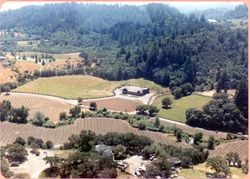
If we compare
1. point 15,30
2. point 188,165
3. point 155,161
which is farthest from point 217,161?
point 15,30

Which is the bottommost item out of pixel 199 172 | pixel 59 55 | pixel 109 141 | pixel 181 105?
pixel 181 105

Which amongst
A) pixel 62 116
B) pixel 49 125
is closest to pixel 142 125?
pixel 62 116

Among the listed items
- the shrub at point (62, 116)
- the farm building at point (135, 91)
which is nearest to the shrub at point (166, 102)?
the farm building at point (135, 91)

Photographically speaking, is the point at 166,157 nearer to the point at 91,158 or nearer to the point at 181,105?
the point at 91,158

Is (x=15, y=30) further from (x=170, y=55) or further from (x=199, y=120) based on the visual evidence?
(x=199, y=120)

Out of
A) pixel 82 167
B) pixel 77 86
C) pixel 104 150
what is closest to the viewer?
pixel 82 167
